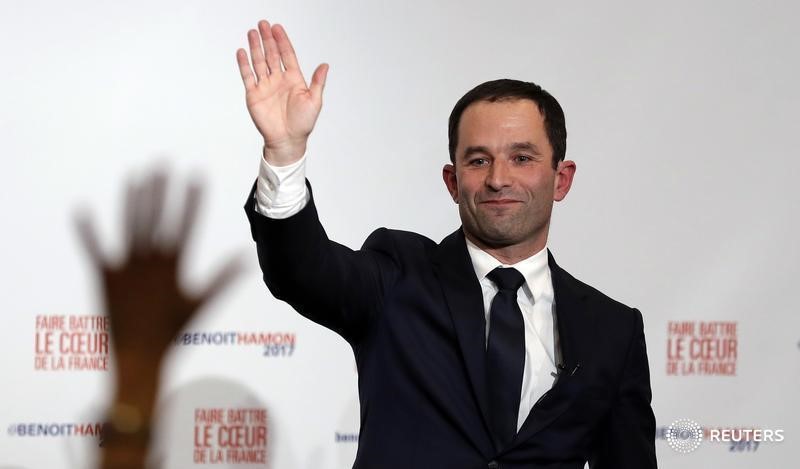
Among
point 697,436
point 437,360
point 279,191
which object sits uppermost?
point 279,191

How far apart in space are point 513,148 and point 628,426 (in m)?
0.54

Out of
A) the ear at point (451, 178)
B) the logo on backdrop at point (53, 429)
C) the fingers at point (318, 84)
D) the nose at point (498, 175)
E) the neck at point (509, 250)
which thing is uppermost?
the fingers at point (318, 84)

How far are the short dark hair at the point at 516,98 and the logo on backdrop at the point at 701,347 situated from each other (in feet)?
3.81

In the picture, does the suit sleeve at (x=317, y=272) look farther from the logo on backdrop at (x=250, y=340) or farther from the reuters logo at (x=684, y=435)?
the reuters logo at (x=684, y=435)

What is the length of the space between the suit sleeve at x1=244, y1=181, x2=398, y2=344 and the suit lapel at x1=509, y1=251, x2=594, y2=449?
11.8 inches

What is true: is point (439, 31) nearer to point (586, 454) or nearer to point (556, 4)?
point (556, 4)

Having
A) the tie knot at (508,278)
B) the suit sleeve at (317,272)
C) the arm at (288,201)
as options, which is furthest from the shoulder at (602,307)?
the arm at (288,201)

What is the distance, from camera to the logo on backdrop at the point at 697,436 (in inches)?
108

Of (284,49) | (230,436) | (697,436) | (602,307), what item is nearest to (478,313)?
(602,307)

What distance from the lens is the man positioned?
1413mm

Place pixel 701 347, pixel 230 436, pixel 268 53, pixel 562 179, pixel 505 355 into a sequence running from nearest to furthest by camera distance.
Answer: pixel 268 53 → pixel 505 355 → pixel 562 179 → pixel 230 436 → pixel 701 347

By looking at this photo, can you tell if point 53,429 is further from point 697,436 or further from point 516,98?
point 697,436

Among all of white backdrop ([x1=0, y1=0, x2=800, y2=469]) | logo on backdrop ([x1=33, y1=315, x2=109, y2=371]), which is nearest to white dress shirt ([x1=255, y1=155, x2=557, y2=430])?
white backdrop ([x1=0, y1=0, x2=800, y2=469])

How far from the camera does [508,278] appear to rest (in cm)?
162
